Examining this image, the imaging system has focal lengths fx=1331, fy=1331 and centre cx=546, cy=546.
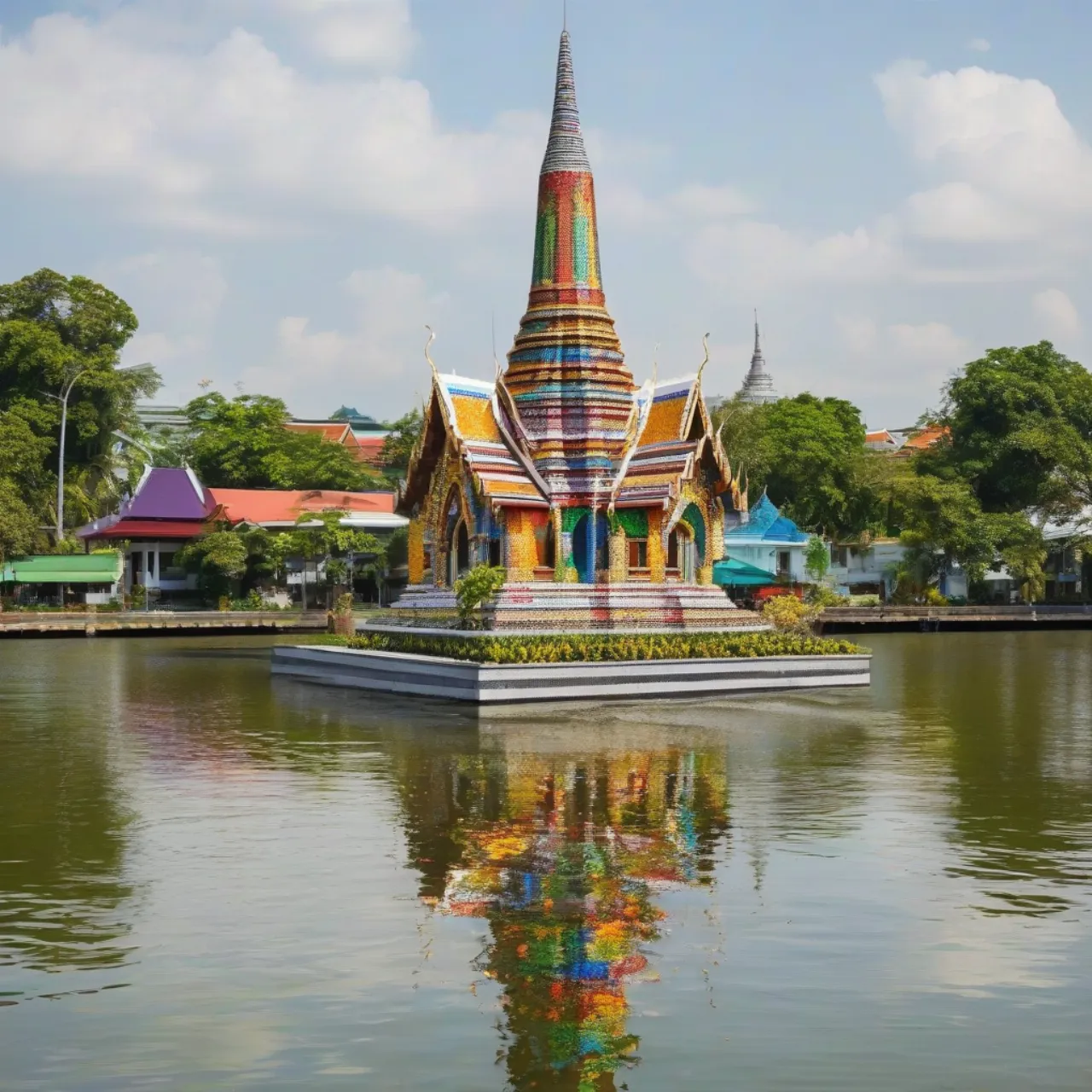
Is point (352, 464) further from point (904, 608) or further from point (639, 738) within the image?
point (639, 738)

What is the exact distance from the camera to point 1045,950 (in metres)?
8.52

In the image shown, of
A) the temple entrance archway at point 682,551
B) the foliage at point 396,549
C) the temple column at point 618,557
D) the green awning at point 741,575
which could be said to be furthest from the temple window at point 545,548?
the foliage at point 396,549

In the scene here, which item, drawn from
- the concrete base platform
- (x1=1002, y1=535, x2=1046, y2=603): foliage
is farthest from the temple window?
(x1=1002, y1=535, x2=1046, y2=603): foliage

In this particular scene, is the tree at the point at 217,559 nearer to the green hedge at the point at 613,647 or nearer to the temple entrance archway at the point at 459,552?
the temple entrance archway at the point at 459,552

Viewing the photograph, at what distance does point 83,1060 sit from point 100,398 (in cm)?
6538

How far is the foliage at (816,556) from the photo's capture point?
193 ft

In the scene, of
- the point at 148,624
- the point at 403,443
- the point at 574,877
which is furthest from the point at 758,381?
the point at 574,877

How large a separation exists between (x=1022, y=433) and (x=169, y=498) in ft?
130

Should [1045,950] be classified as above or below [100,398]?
below

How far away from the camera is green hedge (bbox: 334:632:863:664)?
2430cm

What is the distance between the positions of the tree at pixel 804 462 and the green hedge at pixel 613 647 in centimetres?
3826

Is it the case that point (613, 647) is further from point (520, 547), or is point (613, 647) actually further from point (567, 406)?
point (567, 406)

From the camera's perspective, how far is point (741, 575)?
5400 centimetres

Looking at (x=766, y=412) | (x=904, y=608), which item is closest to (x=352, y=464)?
(x=766, y=412)
